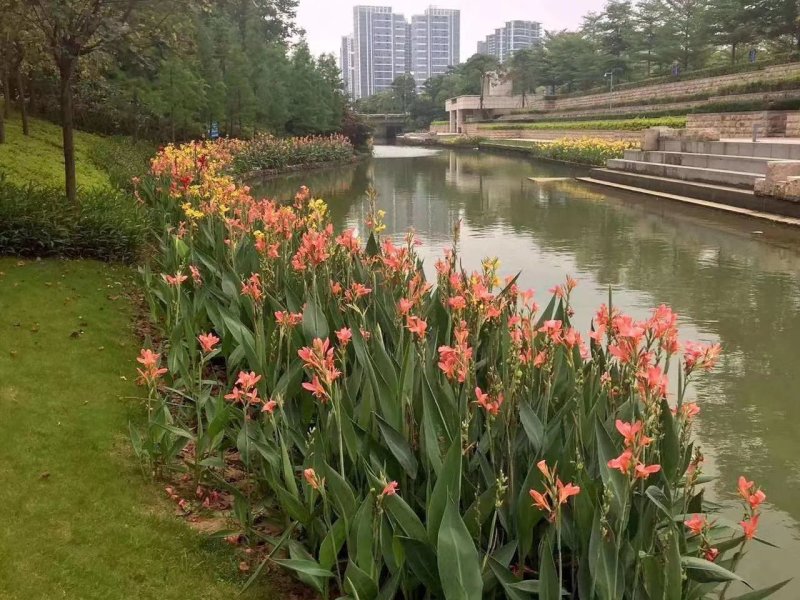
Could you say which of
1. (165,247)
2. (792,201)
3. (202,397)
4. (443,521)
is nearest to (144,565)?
(202,397)

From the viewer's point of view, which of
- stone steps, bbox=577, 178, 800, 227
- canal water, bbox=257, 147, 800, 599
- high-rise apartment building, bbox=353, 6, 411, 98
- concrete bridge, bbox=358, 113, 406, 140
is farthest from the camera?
high-rise apartment building, bbox=353, 6, 411, 98

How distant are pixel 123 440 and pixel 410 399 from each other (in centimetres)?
161

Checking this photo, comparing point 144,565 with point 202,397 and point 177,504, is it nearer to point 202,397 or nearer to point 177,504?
point 177,504

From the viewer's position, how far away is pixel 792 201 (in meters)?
10.7

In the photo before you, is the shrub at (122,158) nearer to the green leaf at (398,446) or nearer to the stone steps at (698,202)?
the green leaf at (398,446)

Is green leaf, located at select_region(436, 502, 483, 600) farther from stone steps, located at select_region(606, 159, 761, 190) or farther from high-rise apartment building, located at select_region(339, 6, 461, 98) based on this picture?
high-rise apartment building, located at select_region(339, 6, 461, 98)

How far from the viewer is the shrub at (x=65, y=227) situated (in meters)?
6.34

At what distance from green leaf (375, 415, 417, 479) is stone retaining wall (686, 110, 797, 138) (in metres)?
18.8

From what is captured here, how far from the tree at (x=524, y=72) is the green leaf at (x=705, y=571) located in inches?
2556

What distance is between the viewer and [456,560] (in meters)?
1.90

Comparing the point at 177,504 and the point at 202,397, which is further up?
the point at 202,397

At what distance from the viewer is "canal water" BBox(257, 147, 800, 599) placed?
3570 mm

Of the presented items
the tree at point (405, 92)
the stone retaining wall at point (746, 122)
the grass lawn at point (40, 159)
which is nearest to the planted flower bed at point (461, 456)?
the grass lawn at point (40, 159)

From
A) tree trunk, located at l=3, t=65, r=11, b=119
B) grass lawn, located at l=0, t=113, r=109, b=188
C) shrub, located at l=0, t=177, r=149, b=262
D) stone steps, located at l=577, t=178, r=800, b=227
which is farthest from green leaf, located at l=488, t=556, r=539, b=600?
tree trunk, located at l=3, t=65, r=11, b=119
